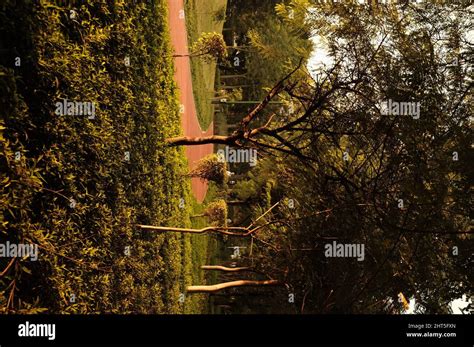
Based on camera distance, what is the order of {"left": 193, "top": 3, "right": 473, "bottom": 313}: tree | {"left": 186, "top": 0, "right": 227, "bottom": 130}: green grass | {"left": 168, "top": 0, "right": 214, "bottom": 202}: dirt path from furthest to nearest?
{"left": 186, "top": 0, "right": 227, "bottom": 130}: green grass < {"left": 168, "top": 0, "right": 214, "bottom": 202}: dirt path < {"left": 193, "top": 3, "right": 473, "bottom": 313}: tree

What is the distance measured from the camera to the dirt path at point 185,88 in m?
11.7

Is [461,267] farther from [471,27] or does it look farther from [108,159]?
[108,159]

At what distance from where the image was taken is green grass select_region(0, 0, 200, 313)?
4.01m

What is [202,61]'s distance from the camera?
12891 mm

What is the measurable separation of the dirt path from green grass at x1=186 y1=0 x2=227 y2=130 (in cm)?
23

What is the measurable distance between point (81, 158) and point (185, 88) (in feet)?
29.4

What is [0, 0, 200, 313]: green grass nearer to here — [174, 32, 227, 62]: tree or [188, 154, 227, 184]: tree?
[174, 32, 227, 62]: tree

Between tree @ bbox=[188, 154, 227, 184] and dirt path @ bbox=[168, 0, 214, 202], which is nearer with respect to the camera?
tree @ bbox=[188, 154, 227, 184]

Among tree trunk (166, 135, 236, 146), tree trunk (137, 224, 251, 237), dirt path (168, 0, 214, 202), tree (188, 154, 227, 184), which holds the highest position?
dirt path (168, 0, 214, 202)

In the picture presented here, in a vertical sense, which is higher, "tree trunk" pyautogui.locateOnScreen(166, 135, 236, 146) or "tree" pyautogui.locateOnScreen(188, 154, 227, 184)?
"tree trunk" pyautogui.locateOnScreen(166, 135, 236, 146)

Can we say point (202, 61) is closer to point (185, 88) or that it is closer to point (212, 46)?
point (185, 88)

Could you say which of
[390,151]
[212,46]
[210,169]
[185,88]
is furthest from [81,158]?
[185,88]

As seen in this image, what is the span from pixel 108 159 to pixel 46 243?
1.66 meters

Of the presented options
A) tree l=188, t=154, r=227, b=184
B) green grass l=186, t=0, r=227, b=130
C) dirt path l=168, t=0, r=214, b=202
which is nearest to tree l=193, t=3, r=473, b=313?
tree l=188, t=154, r=227, b=184
